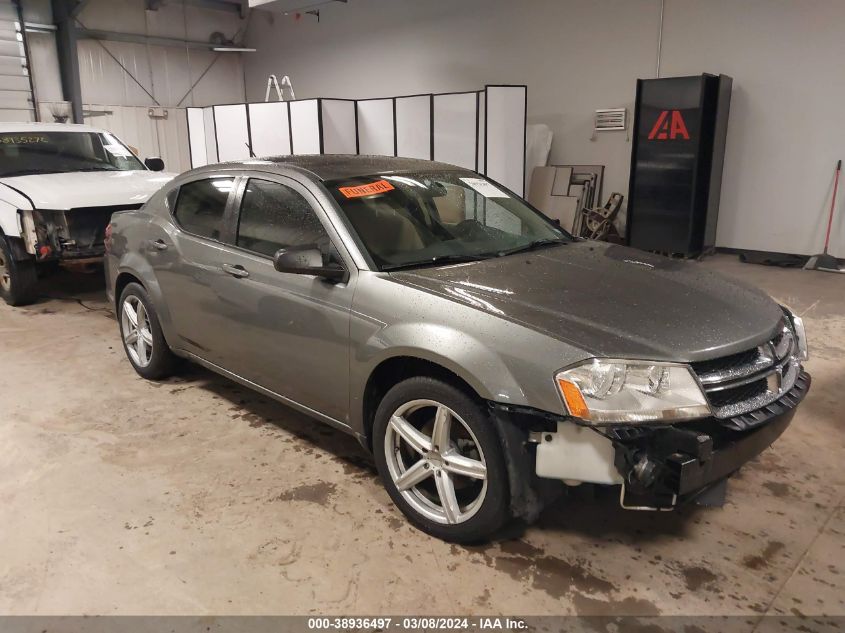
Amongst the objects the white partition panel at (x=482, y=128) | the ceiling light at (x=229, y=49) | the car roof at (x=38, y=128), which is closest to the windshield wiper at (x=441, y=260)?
the white partition panel at (x=482, y=128)

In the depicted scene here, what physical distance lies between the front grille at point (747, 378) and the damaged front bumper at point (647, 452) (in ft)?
0.15

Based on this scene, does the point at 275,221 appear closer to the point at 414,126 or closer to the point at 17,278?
the point at 17,278

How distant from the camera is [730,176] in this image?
8398 mm

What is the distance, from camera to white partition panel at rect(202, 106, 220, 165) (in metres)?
10.9

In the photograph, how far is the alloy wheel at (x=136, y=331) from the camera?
13.1ft

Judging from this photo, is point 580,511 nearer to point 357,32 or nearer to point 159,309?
point 159,309

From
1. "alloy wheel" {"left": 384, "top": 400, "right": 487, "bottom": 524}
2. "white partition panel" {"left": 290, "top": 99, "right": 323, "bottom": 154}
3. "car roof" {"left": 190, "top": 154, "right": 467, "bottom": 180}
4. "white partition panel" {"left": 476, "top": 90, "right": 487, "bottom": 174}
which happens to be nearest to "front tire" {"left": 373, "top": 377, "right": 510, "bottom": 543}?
"alloy wheel" {"left": 384, "top": 400, "right": 487, "bottom": 524}

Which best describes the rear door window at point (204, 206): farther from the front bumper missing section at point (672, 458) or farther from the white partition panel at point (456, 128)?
the white partition panel at point (456, 128)

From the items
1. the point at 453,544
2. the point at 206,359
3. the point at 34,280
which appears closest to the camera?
the point at 453,544

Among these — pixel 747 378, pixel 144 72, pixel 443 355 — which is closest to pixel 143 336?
pixel 443 355

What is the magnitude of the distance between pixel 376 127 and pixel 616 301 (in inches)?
301

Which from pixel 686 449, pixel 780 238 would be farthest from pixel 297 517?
pixel 780 238

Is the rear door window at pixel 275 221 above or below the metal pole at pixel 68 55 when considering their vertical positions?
below

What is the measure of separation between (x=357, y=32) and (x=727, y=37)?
7.12 metres
